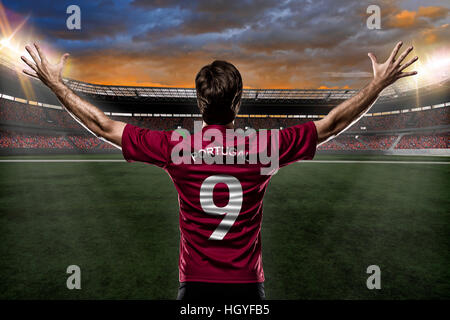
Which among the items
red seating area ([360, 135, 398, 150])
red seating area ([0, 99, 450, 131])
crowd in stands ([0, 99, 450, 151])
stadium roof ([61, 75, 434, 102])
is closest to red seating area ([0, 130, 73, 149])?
crowd in stands ([0, 99, 450, 151])

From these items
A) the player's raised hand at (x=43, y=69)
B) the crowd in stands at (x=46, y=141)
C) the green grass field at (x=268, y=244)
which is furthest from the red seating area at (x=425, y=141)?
the player's raised hand at (x=43, y=69)

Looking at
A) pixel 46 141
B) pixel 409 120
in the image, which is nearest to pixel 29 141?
pixel 46 141

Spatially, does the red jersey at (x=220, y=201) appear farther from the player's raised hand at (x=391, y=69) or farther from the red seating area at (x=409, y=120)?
the red seating area at (x=409, y=120)

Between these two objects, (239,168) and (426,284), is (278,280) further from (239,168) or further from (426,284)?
(239,168)

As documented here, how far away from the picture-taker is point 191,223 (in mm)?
1443

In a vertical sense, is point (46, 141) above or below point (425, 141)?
above

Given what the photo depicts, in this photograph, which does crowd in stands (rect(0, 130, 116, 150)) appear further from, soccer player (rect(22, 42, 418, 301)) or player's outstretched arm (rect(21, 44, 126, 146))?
soccer player (rect(22, 42, 418, 301))

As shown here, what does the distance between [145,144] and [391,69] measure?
1.46 m

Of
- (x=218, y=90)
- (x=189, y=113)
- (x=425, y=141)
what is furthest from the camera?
(x=189, y=113)

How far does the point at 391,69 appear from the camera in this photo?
1.60m

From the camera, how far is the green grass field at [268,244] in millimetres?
3404

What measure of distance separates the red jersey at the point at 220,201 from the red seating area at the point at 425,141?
49.0 meters

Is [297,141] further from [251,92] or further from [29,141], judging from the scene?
[29,141]
